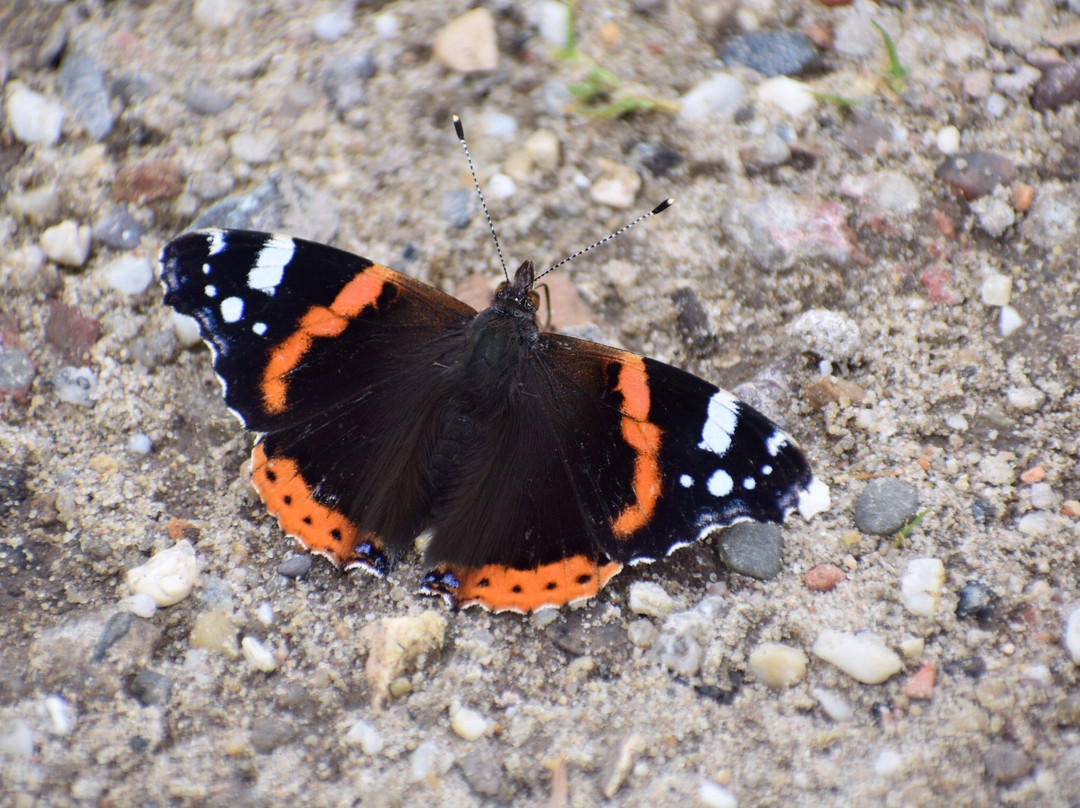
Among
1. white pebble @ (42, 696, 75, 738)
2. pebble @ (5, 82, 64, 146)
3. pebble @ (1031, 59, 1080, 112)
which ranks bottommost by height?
white pebble @ (42, 696, 75, 738)

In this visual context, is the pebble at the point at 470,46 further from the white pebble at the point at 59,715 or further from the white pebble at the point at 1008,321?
the white pebble at the point at 59,715

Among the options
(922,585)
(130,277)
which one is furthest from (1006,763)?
(130,277)

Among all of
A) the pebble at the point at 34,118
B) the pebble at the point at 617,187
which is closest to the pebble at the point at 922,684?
the pebble at the point at 617,187

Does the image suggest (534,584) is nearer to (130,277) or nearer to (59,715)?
(59,715)

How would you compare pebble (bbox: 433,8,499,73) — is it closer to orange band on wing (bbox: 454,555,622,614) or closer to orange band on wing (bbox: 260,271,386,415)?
orange band on wing (bbox: 260,271,386,415)

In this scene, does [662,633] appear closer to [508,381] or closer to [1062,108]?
[508,381]

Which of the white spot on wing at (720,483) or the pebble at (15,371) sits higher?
the pebble at (15,371)

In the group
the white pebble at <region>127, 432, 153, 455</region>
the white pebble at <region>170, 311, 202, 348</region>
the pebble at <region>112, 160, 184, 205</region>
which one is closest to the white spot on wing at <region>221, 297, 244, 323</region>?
the white pebble at <region>170, 311, 202, 348</region>
